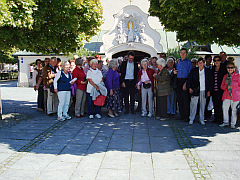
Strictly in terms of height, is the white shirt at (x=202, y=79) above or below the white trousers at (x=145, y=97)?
above

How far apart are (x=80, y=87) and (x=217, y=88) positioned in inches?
173

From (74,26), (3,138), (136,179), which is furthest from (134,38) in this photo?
(136,179)

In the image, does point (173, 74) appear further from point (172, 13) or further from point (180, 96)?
point (172, 13)

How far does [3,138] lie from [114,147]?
277 cm

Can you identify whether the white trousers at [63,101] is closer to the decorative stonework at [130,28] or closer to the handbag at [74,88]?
the handbag at [74,88]

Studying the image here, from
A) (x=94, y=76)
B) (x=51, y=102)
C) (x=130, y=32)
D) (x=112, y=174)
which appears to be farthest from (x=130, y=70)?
(x=130, y=32)

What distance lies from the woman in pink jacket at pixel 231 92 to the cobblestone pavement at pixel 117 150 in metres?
0.45

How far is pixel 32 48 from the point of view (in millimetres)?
7672

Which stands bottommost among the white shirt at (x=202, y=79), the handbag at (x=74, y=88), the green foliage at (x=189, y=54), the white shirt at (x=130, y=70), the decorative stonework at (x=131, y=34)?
the handbag at (x=74, y=88)

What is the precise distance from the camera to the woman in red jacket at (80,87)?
26.0ft

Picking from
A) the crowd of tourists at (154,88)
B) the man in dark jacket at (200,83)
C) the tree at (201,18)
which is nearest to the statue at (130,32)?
the crowd of tourists at (154,88)

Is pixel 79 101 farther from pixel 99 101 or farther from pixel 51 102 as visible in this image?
pixel 51 102

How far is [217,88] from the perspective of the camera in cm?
724

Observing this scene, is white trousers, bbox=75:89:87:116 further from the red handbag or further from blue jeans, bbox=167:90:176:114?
blue jeans, bbox=167:90:176:114
